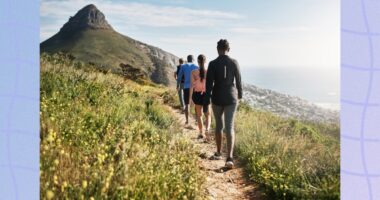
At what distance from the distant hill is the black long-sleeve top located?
2505cm

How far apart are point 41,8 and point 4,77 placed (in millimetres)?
560

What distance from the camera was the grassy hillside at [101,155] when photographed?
352 cm

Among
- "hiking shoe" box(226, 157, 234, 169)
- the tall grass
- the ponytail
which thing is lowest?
→ "hiking shoe" box(226, 157, 234, 169)

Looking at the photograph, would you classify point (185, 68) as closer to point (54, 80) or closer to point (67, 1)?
point (54, 80)

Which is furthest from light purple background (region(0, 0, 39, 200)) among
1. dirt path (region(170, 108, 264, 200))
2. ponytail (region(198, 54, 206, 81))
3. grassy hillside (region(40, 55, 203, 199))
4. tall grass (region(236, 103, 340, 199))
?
ponytail (region(198, 54, 206, 81))

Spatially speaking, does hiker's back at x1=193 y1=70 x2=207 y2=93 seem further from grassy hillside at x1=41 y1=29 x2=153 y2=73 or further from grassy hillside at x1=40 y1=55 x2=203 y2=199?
grassy hillside at x1=41 y1=29 x2=153 y2=73

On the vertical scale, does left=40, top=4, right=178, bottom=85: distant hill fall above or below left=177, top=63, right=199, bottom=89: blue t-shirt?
above

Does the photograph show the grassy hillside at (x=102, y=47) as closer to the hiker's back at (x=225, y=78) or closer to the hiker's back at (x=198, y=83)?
the hiker's back at (x=198, y=83)

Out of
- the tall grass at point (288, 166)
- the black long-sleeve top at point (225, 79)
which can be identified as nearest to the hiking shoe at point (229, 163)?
the tall grass at point (288, 166)

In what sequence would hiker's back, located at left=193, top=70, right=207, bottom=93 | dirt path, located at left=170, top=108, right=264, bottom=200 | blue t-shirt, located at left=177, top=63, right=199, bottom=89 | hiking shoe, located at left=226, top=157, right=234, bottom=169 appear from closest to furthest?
dirt path, located at left=170, top=108, right=264, bottom=200
hiking shoe, located at left=226, top=157, right=234, bottom=169
hiker's back, located at left=193, top=70, right=207, bottom=93
blue t-shirt, located at left=177, top=63, right=199, bottom=89

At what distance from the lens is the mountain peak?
2051 inches

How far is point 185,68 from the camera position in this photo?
30.0ft

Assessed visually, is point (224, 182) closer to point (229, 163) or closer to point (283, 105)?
point (229, 163)
